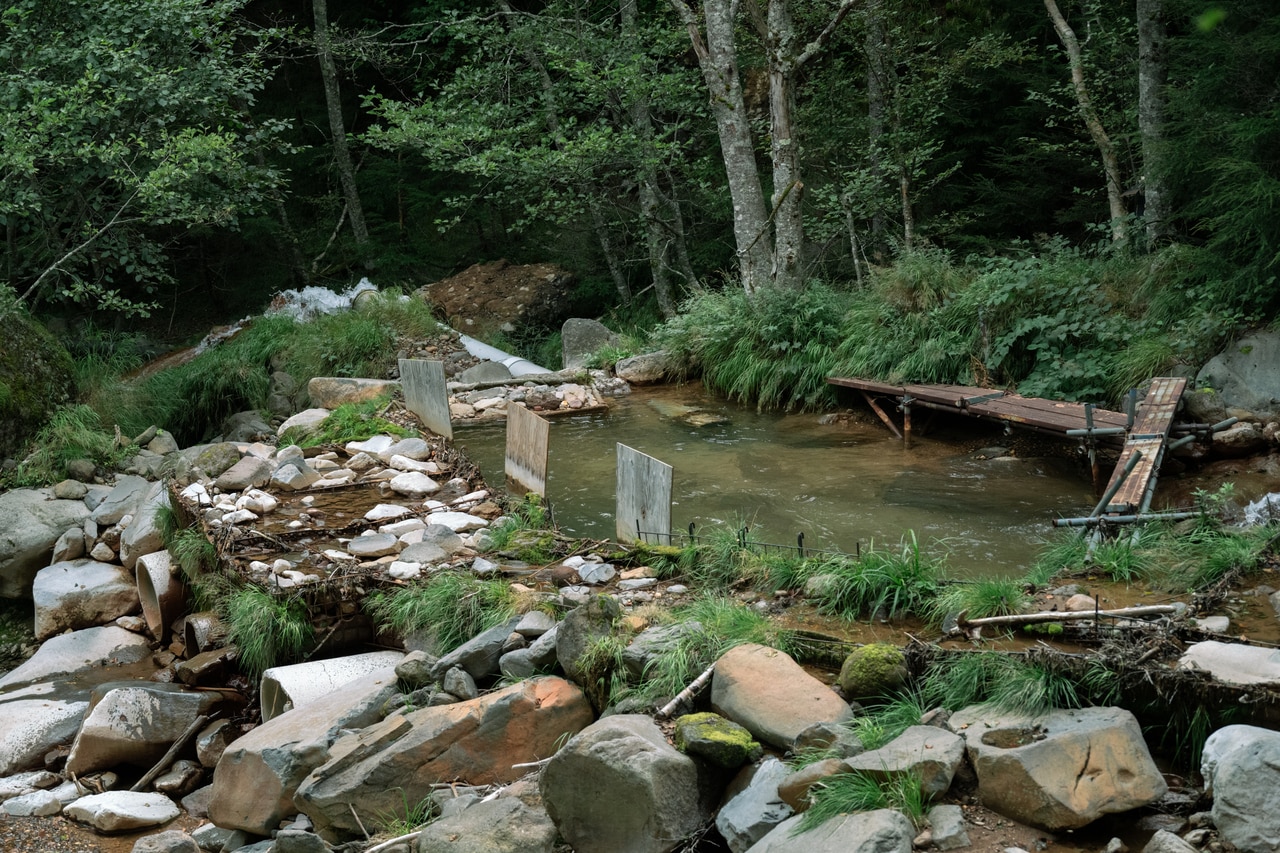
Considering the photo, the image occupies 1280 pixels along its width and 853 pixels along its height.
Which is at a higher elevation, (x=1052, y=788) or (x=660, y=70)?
(x=660, y=70)

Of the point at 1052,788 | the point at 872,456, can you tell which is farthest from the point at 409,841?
the point at 872,456

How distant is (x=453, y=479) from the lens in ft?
23.6

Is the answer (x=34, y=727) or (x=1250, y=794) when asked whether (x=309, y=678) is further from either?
(x=1250, y=794)

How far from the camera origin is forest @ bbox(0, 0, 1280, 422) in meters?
8.02

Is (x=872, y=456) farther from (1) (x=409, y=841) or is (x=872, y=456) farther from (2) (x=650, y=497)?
(1) (x=409, y=841)

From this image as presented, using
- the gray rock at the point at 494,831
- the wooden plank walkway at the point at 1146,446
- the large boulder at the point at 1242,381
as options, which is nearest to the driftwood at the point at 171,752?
the gray rock at the point at 494,831

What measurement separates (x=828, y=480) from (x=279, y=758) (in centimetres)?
441

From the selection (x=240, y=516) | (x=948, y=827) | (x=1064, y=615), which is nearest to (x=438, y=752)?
(x=948, y=827)

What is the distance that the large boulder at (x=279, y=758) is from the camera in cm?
420

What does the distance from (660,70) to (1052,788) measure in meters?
13.5

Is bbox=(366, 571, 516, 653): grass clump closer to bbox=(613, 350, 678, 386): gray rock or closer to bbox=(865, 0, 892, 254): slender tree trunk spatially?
bbox=(613, 350, 678, 386): gray rock

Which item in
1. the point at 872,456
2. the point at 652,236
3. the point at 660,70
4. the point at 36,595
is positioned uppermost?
the point at 660,70

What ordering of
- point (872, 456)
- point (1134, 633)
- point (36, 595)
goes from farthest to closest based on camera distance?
1. point (872, 456)
2. point (36, 595)
3. point (1134, 633)

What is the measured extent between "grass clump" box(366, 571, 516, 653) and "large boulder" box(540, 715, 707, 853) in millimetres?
1478
